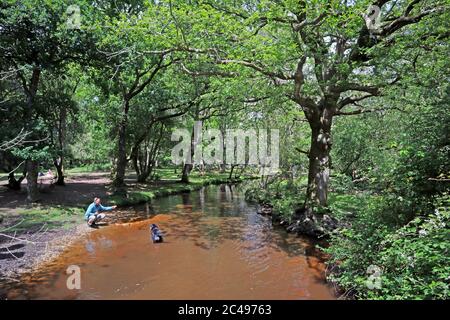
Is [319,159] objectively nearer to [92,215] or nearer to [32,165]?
[92,215]

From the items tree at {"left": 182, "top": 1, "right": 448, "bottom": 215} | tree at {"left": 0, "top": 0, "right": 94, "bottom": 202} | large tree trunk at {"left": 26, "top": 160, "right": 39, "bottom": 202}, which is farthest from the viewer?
large tree trunk at {"left": 26, "top": 160, "right": 39, "bottom": 202}

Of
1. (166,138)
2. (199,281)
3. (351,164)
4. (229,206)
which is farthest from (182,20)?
(166,138)

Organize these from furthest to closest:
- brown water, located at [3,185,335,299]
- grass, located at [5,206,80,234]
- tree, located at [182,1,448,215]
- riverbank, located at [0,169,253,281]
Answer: grass, located at [5,206,80,234] < tree, located at [182,1,448,215] < riverbank, located at [0,169,253,281] < brown water, located at [3,185,335,299]

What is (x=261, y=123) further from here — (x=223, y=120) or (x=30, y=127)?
(x=30, y=127)

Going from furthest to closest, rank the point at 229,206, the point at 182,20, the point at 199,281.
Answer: the point at 229,206
the point at 182,20
the point at 199,281

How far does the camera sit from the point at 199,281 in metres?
8.04

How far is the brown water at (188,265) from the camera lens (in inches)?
291

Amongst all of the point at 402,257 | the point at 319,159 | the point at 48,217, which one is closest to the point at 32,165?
the point at 48,217

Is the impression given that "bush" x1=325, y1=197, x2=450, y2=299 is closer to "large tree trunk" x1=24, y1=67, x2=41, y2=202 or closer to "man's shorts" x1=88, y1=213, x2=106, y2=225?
"man's shorts" x1=88, y1=213, x2=106, y2=225

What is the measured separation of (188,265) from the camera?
9.20 m

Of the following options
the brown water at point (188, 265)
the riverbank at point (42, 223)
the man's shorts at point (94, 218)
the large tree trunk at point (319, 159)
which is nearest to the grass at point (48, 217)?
the riverbank at point (42, 223)

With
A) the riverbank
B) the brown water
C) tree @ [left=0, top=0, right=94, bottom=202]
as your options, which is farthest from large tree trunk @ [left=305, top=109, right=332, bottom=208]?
tree @ [left=0, top=0, right=94, bottom=202]

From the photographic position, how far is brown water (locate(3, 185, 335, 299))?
7.40 m
